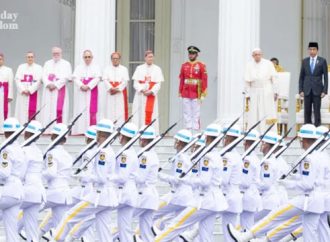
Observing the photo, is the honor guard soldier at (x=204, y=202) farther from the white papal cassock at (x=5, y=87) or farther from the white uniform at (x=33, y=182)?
the white papal cassock at (x=5, y=87)

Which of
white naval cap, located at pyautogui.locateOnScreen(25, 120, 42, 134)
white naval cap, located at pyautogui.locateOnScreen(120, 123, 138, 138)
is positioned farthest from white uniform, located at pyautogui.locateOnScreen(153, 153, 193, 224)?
white naval cap, located at pyautogui.locateOnScreen(25, 120, 42, 134)

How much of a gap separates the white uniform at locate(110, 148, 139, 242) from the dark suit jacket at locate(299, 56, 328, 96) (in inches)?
258

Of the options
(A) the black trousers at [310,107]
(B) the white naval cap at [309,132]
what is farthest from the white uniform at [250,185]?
(A) the black trousers at [310,107]

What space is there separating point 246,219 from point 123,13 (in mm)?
10641

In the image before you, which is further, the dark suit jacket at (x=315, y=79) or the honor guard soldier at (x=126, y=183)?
the dark suit jacket at (x=315, y=79)

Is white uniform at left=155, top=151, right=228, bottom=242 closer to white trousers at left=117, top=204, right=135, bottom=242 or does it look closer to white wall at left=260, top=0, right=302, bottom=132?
white trousers at left=117, top=204, right=135, bottom=242

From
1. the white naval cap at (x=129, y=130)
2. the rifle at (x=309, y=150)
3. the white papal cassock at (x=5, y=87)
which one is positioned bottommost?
the rifle at (x=309, y=150)

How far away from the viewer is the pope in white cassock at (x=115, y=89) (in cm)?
2884

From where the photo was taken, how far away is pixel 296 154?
1090 inches

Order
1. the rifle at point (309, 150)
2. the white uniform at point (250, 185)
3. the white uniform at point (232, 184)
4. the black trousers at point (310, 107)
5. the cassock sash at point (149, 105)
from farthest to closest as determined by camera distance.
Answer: the cassock sash at point (149, 105)
the black trousers at point (310, 107)
the white uniform at point (250, 185)
the white uniform at point (232, 184)
the rifle at point (309, 150)

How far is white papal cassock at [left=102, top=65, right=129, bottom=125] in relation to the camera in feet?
94.7

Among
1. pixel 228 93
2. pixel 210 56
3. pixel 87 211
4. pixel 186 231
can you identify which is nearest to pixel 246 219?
pixel 186 231

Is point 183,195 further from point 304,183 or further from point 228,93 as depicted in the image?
point 228,93

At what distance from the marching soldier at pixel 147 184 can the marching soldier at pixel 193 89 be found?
617 centimetres
